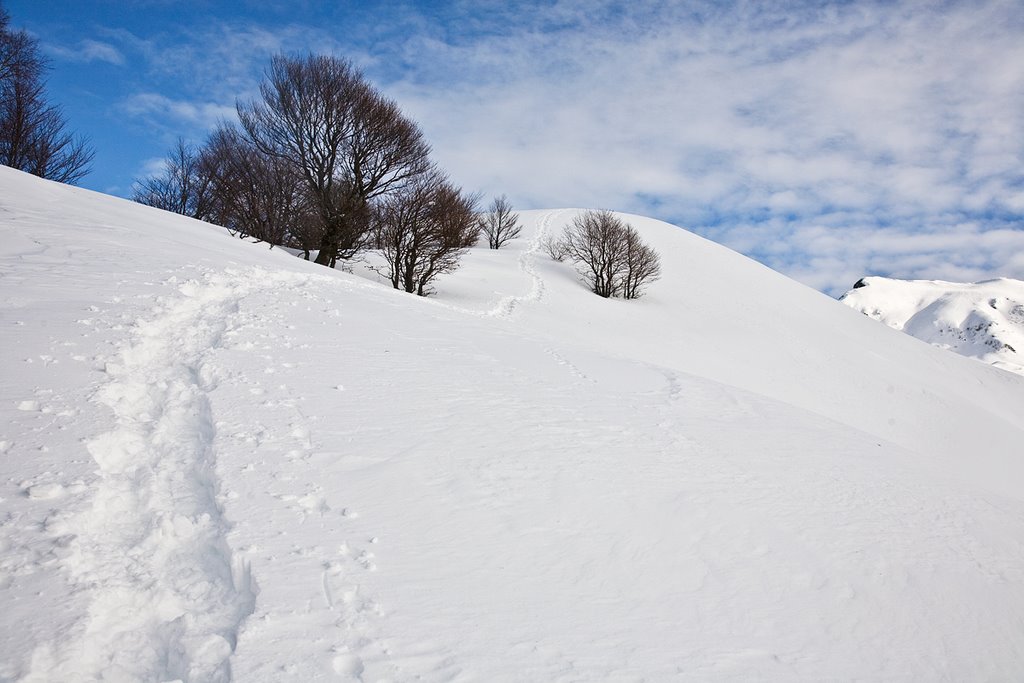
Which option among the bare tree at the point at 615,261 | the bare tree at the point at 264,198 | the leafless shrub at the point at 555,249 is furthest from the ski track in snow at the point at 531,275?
the bare tree at the point at 264,198

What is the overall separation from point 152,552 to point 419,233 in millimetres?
15174

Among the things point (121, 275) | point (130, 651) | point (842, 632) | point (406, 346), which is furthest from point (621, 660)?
point (121, 275)

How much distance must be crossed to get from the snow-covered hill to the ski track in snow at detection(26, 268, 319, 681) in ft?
0.05

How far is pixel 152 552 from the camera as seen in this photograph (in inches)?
104

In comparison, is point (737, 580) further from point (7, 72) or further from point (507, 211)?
point (507, 211)

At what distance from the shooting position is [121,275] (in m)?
6.34

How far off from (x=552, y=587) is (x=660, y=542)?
0.90 m

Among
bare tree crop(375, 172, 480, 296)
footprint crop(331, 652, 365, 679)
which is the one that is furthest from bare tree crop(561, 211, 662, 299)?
footprint crop(331, 652, 365, 679)

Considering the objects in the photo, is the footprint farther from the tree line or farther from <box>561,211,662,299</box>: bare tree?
<box>561,211,662,299</box>: bare tree

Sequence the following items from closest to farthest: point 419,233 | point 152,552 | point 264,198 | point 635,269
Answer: point 152,552, point 419,233, point 264,198, point 635,269

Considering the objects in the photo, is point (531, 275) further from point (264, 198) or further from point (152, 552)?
point (152, 552)

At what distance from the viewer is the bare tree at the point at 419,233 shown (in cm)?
1712

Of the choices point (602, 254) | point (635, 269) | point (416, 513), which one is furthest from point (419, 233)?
point (416, 513)

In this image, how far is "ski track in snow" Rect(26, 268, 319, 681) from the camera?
2080 millimetres
